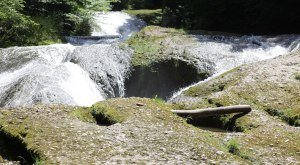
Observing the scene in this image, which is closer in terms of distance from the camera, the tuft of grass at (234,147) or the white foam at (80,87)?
the tuft of grass at (234,147)

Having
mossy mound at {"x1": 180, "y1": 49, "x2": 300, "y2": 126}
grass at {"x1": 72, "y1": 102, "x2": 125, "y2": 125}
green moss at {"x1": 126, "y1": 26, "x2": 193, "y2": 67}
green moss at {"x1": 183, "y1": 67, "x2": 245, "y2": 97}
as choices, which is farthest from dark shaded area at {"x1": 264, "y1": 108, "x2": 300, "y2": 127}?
green moss at {"x1": 126, "y1": 26, "x2": 193, "y2": 67}

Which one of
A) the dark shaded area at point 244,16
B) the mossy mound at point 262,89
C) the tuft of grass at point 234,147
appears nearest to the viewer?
the tuft of grass at point 234,147

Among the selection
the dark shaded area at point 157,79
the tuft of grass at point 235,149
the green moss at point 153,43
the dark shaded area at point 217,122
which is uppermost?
the green moss at point 153,43

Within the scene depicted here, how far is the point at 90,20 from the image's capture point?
2777 centimetres

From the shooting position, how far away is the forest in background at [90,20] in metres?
22.2

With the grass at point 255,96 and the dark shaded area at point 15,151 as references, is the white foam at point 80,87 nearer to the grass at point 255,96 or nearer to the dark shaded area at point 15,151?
the grass at point 255,96

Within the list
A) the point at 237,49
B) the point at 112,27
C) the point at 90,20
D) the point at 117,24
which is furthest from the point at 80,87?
the point at 117,24

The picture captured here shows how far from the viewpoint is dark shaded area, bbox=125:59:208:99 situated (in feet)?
58.5

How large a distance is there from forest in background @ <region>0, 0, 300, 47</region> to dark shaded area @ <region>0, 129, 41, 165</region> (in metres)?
12.0

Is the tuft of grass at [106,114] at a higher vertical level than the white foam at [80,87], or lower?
higher

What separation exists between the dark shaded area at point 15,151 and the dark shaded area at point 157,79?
29.1 ft

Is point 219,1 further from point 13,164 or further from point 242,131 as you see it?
point 13,164

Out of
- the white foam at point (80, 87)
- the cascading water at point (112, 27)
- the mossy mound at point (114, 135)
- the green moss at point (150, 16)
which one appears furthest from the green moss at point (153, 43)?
the green moss at point (150, 16)

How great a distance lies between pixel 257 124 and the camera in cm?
1075
